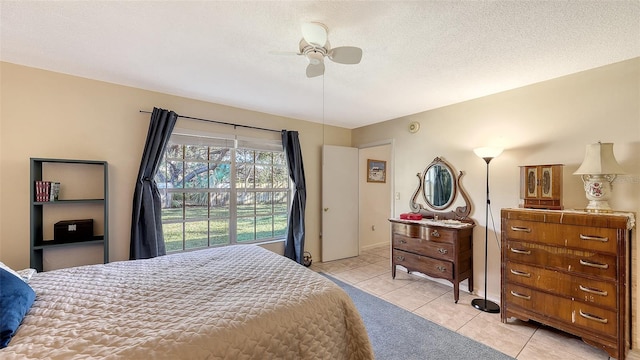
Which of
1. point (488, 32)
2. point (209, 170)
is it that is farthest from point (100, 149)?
point (488, 32)

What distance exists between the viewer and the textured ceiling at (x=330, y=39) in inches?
59.8

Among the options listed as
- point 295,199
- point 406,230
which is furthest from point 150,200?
point 406,230

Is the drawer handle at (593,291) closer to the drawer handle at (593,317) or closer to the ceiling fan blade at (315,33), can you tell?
the drawer handle at (593,317)

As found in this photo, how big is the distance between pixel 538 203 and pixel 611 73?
1.29 meters

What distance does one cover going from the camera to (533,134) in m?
2.62

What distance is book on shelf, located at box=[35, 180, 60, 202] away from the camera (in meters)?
2.23

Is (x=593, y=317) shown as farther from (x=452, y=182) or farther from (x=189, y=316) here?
(x=189, y=316)

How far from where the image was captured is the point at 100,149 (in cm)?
262

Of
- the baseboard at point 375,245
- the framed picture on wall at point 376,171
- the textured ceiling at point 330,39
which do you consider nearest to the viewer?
the textured ceiling at point 330,39

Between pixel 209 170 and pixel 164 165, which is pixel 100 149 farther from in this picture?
pixel 209 170

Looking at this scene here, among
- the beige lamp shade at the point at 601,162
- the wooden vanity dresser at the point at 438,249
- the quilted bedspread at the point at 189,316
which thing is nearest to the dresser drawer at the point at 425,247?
the wooden vanity dresser at the point at 438,249

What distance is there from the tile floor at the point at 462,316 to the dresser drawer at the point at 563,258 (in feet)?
2.06

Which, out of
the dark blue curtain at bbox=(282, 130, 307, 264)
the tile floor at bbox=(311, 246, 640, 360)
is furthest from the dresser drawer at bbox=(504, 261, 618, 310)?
the dark blue curtain at bbox=(282, 130, 307, 264)

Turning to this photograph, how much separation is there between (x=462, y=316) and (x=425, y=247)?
798mm
